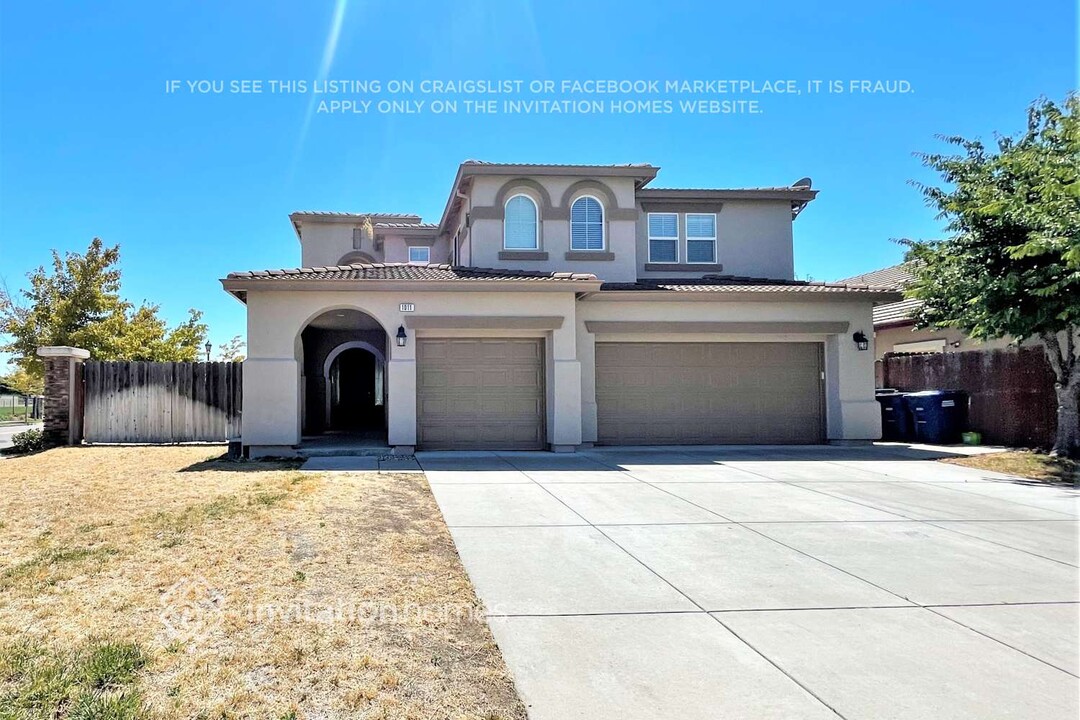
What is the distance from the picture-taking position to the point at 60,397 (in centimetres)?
1516

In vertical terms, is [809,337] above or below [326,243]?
below

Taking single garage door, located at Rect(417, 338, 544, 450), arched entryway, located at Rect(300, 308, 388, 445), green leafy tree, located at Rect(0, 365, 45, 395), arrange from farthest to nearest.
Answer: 1. green leafy tree, located at Rect(0, 365, 45, 395)
2. arched entryway, located at Rect(300, 308, 388, 445)
3. single garage door, located at Rect(417, 338, 544, 450)

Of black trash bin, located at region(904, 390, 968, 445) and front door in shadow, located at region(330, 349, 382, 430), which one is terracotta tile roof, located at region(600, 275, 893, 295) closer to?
black trash bin, located at region(904, 390, 968, 445)

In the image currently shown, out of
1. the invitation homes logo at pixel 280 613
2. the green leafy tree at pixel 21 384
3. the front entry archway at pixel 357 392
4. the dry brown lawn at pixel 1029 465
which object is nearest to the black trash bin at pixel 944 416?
the dry brown lawn at pixel 1029 465

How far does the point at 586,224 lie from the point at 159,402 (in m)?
10.8

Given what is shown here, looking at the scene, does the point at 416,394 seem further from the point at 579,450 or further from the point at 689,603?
the point at 689,603

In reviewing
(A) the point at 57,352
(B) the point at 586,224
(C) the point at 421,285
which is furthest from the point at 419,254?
(A) the point at 57,352

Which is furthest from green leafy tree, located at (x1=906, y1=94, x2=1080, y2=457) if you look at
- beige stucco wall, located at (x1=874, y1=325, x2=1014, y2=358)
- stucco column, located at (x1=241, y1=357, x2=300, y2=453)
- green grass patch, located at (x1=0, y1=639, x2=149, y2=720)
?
stucco column, located at (x1=241, y1=357, x2=300, y2=453)

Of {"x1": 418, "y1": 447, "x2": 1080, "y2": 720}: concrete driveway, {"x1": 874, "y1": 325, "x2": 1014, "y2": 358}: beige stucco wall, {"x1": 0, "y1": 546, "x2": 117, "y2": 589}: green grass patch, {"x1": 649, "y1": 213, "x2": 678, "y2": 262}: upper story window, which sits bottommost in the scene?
{"x1": 418, "y1": 447, "x2": 1080, "y2": 720}: concrete driveway

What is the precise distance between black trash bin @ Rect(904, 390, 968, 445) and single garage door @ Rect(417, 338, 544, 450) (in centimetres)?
921

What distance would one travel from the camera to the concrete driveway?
3.45 meters

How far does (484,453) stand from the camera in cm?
1363

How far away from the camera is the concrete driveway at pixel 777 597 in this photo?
136 inches

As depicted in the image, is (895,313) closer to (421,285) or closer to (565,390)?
(565,390)
